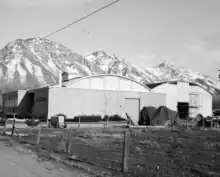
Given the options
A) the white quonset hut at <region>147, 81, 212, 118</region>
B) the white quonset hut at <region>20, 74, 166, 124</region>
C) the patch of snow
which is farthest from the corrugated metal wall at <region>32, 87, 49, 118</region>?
the patch of snow

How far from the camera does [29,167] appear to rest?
9414 mm

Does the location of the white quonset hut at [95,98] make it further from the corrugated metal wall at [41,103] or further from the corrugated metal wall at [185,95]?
the corrugated metal wall at [185,95]

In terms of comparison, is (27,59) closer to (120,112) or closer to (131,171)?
Result: (120,112)

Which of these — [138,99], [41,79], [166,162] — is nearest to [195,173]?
[166,162]

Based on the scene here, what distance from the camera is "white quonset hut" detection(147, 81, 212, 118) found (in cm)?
5141

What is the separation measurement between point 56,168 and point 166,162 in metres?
4.34

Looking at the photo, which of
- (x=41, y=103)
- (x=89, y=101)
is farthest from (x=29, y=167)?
(x=41, y=103)

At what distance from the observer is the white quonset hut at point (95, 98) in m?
38.4

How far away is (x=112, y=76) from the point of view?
149 feet

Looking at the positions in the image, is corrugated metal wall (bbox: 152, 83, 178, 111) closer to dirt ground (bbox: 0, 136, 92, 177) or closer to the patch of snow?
dirt ground (bbox: 0, 136, 92, 177)

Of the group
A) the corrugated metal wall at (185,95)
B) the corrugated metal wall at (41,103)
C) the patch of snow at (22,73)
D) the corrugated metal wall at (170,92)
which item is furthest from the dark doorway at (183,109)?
the patch of snow at (22,73)

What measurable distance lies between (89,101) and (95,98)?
38.8 inches

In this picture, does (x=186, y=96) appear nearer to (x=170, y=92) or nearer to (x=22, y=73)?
(x=170, y=92)

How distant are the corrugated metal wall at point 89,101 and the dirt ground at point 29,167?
26.2m
